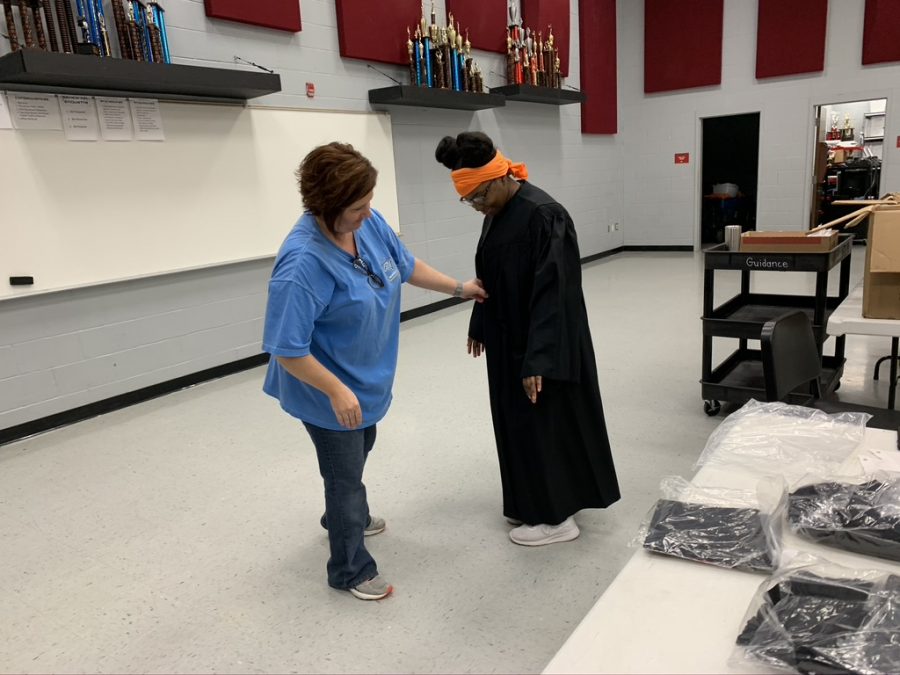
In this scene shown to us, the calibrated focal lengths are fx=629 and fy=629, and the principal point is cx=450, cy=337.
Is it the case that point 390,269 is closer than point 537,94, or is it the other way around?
point 390,269

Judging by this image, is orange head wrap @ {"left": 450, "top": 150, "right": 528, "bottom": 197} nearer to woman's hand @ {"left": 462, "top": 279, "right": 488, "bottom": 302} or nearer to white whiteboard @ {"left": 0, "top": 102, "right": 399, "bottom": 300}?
woman's hand @ {"left": 462, "top": 279, "right": 488, "bottom": 302}

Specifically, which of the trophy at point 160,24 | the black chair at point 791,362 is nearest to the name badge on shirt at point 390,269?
the black chair at point 791,362

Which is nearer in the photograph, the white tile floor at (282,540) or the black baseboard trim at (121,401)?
the white tile floor at (282,540)

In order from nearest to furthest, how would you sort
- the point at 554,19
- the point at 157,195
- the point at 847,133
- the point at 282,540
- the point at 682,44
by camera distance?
1. the point at 282,540
2. the point at 157,195
3. the point at 554,19
4. the point at 682,44
5. the point at 847,133

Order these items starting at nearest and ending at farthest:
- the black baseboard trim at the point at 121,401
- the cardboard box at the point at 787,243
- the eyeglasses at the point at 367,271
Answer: the eyeglasses at the point at 367,271 < the cardboard box at the point at 787,243 < the black baseboard trim at the point at 121,401

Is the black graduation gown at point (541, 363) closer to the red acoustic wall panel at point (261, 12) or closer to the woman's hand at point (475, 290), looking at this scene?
the woman's hand at point (475, 290)

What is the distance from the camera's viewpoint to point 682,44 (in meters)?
8.30

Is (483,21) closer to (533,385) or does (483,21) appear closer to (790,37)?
(790,37)

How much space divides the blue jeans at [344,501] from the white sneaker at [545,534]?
0.51m

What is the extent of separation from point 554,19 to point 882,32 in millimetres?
3657

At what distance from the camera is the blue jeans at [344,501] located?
175cm

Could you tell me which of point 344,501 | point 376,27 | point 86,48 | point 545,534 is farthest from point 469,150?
point 376,27

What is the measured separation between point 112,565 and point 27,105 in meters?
2.48

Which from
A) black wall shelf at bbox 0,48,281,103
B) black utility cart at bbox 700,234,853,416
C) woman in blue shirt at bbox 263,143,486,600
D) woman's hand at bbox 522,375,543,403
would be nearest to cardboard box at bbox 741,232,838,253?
black utility cart at bbox 700,234,853,416
